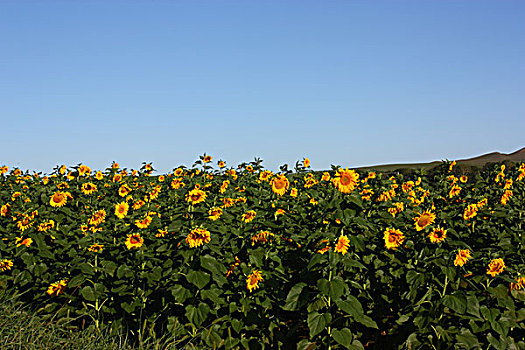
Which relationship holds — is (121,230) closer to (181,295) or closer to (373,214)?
(181,295)

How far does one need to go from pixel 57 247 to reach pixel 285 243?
9.71 ft

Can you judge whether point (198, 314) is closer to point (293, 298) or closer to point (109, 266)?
point (293, 298)

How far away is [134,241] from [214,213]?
84 cm

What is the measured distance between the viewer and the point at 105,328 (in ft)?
18.4

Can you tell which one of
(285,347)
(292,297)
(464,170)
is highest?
(464,170)

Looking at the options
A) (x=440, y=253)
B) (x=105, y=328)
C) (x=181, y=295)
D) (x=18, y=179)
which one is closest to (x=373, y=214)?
(x=440, y=253)

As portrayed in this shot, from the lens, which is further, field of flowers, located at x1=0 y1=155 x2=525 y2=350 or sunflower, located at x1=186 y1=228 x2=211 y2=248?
sunflower, located at x1=186 y1=228 x2=211 y2=248

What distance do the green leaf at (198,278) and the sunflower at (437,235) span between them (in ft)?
6.77

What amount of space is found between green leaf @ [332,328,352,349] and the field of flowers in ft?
0.05

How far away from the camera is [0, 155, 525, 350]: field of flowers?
14.5ft

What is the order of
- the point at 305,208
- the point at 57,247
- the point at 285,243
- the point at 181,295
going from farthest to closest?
the point at 57,247 < the point at 305,208 < the point at 285,243 < the point at 181,295

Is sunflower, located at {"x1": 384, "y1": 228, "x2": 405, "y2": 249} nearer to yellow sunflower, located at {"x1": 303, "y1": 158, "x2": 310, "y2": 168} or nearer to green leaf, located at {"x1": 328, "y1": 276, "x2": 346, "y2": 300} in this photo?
green leaf, located at {"x1": 328, "y1": 276, "x2": 346, "y2": 300}

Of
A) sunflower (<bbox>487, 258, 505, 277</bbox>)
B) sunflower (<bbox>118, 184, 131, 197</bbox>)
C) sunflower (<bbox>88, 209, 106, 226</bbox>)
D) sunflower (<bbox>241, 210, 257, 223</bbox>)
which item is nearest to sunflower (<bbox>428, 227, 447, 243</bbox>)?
sunflower (<bbox>487, 258, 505, 277</bbox>)

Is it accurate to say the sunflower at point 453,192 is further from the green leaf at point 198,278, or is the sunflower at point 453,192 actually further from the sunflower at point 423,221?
the green leaf at point 198,278
